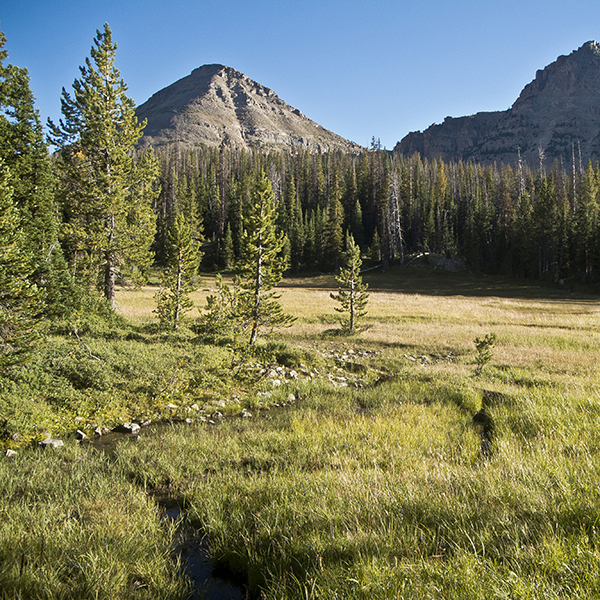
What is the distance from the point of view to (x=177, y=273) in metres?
20.3

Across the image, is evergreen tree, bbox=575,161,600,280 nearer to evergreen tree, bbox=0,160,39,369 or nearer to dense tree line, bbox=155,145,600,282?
dense tree line, bbox=155,145,600,282

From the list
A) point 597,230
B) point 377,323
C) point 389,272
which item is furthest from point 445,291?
point 377,323

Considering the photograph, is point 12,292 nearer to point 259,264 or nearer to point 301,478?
point 301,478

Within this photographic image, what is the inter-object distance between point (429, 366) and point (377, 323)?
41.6 ft

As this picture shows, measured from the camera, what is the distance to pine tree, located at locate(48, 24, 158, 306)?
1939 centimetres

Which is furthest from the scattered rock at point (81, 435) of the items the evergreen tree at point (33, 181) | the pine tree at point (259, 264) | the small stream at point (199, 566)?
the evergreen tree at point (33, 181)

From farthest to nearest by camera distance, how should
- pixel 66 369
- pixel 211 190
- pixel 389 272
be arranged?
pixel 211 190 < pixel 389 272 < pixel 66 369

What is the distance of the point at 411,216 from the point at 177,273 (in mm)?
79845

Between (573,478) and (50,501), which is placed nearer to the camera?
(573,478)

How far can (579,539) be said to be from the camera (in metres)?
2.58

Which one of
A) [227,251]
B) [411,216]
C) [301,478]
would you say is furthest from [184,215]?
[411,216]

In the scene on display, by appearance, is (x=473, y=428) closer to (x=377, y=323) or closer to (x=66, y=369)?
(x=66, y=369)

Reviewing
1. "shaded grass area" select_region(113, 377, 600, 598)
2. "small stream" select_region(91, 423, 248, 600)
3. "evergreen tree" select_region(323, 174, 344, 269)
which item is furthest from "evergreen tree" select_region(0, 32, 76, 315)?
"evergreen tree" select_region(323, 174, 344, 269)

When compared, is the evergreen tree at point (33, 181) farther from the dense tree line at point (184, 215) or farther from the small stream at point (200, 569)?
the small stream at point (200, 569)
